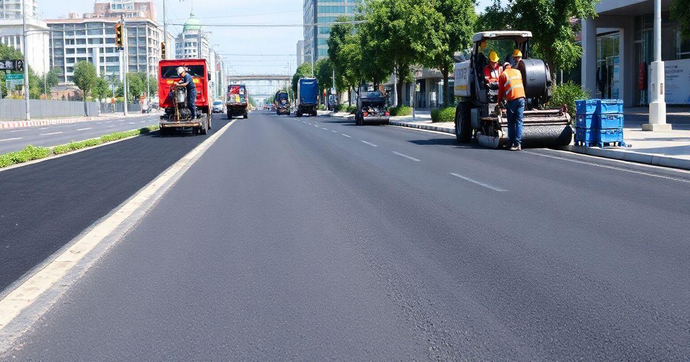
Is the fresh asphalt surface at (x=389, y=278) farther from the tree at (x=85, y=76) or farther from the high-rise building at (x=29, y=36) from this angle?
the high-rise building at (x=29, y=36)

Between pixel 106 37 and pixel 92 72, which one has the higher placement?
pixel 106 37

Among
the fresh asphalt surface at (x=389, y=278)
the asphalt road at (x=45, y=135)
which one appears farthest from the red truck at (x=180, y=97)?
the fresh asphalt surface at (x=389, y=278)

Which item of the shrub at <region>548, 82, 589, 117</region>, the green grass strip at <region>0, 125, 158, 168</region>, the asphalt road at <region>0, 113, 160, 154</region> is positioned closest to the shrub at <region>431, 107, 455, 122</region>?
the shrub at <region>548, 82, 589, 117</region>

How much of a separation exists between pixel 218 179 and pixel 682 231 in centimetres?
829

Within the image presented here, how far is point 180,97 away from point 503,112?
50.8ft

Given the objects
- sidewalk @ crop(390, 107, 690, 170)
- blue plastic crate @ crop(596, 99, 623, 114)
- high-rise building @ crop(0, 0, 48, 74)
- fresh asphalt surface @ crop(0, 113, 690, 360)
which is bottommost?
fresh asphalt surface @ crop(0, 113, 690, 360)

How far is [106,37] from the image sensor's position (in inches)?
7594

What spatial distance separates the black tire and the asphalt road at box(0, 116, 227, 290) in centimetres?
887

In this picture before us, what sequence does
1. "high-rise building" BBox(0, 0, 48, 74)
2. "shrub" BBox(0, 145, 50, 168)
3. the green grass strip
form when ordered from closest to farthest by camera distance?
"shrub" BBox(0, 145, 50, 168)
the green grass strip
"high-rise building" BBox(0, 0, 48, 74)

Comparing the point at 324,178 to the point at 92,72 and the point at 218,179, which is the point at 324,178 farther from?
the point at 92,72

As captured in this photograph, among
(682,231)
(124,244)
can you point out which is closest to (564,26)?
(682,231)

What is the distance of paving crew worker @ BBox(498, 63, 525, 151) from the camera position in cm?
1892

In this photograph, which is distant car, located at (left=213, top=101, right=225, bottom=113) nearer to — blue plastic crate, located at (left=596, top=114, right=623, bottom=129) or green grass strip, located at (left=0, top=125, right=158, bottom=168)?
green grass strip, located at (left=0, top=125, right=158, bottom=168)

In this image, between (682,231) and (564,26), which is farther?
(564,26)
